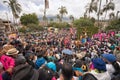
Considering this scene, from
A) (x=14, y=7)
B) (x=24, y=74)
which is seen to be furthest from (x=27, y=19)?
(x=24, y=74)

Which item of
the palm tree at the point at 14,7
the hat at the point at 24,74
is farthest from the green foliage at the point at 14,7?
the hat at the point at 24,74

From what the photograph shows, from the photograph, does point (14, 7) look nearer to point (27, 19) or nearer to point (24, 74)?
point (27, 19)

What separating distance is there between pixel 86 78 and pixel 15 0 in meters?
48.3

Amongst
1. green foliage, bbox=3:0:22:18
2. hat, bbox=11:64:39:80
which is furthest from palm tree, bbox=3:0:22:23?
hat, bbox=11:64:39:80

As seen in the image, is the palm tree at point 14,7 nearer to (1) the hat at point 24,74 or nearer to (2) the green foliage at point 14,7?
(2) the green foliage at point 14,7

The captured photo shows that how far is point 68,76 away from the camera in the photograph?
249cm

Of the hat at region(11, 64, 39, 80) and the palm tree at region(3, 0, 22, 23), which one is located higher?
the palm tree at region(3, 0, 22, 23)

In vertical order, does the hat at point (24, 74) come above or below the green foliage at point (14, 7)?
below

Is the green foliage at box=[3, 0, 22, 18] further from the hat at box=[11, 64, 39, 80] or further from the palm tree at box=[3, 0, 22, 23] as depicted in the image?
the hat at box=[11, 64, 39, 80]

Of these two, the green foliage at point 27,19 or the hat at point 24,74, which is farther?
the green foliage at point 27,19

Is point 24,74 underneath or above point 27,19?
underneath

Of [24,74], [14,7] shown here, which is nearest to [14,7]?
[14,7]

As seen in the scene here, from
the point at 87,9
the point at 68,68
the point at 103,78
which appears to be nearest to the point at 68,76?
the point at 68,68

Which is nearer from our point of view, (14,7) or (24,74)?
(24,74)
